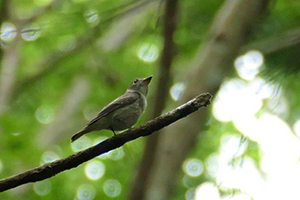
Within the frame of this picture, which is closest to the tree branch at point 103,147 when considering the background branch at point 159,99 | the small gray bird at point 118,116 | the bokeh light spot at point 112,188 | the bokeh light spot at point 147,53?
the bokeh light spot at point 147,53

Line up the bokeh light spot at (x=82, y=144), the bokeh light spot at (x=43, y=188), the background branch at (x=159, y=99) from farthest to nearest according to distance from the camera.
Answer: the bokeh light spot at (x=82, y=144), the bokeh light spot at (x=43, y=188), the background branch at (x=159, y=99)

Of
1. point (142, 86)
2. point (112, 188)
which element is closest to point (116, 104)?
point (142, 86)

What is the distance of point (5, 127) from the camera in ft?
24.0

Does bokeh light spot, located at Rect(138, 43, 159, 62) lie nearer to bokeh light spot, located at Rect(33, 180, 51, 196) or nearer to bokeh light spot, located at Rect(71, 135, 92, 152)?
bokeh light spot, located at Rect(33, 180, 51, 196)

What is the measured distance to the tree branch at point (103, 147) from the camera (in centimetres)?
280

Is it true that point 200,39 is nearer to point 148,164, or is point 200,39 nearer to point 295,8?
point 295,8

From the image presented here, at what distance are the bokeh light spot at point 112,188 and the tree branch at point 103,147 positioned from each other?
5888 mm

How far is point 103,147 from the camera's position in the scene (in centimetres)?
295

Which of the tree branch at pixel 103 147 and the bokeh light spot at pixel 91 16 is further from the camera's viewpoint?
the bokeh light spot at pixel 91 16

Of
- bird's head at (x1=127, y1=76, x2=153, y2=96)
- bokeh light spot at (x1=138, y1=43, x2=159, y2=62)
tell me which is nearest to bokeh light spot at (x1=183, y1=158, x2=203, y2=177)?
bird's head at (x1=127, y1=76, x2=153, y2=96)

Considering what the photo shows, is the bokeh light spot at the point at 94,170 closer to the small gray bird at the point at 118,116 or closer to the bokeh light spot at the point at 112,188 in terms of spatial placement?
the bokeh light spot at the point at 112,188

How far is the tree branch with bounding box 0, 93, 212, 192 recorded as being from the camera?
2.80 metres

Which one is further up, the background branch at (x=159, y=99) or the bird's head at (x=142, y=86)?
the bird's head at (x=142, y=86)

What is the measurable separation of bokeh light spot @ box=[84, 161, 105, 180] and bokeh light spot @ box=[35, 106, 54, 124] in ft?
5.22
